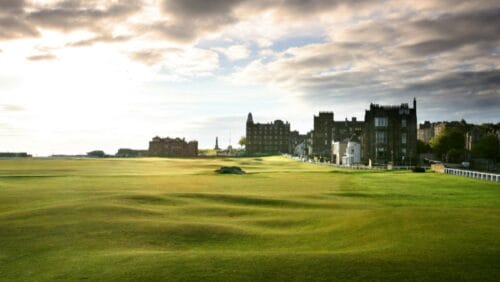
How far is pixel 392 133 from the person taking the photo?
118m

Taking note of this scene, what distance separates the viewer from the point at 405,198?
3988cm

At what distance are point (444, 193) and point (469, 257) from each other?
1128 inches

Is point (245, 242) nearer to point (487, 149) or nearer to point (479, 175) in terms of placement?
point (479, 175)

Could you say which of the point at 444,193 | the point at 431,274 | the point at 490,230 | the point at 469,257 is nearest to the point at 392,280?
the point at 431,274

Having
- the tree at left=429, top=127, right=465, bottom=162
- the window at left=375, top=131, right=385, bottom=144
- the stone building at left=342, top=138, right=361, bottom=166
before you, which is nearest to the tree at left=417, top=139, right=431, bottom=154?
the tree at left=429, top=127, right=465, bottom=162

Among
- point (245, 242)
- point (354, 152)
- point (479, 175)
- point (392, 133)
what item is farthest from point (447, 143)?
point (245, 242)

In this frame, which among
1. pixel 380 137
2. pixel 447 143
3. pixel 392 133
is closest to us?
pixel 392 133

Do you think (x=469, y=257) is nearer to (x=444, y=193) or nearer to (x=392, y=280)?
(x=392, y=280)

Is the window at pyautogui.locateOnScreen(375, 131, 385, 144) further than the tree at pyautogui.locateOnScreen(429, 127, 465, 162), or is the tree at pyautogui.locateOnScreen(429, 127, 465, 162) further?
the tree at pyautogui.locateOnScreen(429, 127, 465, 162)

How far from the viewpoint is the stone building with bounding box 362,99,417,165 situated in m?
116

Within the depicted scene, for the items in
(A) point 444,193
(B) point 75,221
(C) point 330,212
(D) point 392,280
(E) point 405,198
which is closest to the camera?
(D) point 392,280

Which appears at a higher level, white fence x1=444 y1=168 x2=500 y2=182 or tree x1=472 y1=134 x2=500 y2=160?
tree x1=472 y1=134 x2=500 y2=160

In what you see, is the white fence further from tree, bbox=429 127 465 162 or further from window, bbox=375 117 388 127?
tree, bbox=429 127 465 162

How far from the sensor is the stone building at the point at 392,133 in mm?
116438
